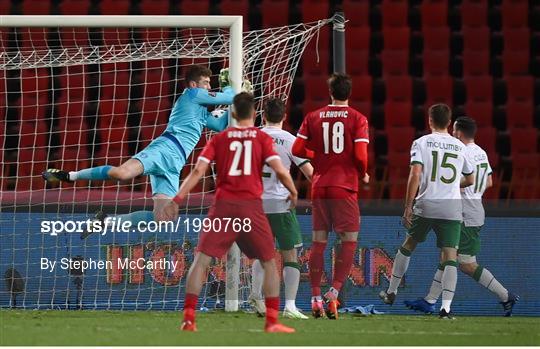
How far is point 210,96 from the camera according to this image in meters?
7.98

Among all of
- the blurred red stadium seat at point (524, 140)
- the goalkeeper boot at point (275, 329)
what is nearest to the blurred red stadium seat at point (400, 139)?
the blurred red stadium seat at point (524, 140)

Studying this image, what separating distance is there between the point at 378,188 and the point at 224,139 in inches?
229

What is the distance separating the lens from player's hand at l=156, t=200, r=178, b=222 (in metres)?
8.08

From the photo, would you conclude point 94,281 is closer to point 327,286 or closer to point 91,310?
point 91,310

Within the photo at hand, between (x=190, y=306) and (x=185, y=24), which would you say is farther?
(x=185, y=24)

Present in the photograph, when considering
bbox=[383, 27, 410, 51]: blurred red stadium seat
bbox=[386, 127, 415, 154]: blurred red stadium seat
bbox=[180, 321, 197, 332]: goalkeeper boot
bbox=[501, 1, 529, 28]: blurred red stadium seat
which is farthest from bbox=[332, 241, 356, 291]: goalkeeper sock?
bbox=[501, 1, 529, 28]: blurred red stadium seat

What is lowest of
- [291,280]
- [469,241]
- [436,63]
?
[291,280]

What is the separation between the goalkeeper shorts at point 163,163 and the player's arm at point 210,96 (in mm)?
351

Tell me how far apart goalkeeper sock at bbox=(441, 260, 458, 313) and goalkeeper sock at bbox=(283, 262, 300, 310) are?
0.96 meters

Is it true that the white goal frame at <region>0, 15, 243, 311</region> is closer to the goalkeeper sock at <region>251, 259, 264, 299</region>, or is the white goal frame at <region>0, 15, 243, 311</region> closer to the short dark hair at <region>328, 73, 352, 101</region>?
the goalkeeper sock at <region>251, 259, 264, 299</region>

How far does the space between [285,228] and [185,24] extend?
1592mm

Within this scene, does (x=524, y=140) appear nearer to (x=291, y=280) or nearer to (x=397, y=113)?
(x=397, y=113)

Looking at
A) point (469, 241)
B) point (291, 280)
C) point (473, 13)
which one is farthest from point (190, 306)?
point (473, 13)

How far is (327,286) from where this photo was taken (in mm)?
8188
